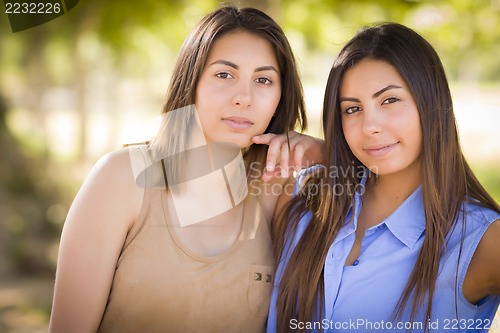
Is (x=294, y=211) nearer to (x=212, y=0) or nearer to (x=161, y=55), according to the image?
(x=212, y=0)

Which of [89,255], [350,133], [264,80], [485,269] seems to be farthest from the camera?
[264,80]

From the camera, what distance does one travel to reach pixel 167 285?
87.1 inches

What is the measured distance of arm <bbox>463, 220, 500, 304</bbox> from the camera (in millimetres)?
1979

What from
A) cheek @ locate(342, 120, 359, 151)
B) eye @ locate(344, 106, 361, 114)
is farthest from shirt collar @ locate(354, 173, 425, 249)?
eye @ locate(344, 106, 361, 114)

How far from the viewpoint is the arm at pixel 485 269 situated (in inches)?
77.9

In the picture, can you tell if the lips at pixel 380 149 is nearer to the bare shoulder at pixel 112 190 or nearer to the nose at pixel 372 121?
the nose at pixel 372 121

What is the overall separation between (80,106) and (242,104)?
9214 millimetres

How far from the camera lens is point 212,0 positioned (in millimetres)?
7660

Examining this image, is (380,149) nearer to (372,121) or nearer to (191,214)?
(372,121)

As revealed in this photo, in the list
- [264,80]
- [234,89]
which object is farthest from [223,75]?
[264,80]

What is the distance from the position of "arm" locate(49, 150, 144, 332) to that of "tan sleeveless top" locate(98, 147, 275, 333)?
70 mm

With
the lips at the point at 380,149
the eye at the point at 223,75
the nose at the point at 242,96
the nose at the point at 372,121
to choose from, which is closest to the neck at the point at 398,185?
the lips at the point at 380,149

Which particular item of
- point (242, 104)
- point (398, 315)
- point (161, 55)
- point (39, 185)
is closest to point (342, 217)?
point (398, 315)

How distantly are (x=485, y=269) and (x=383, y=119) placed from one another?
2.56ft
